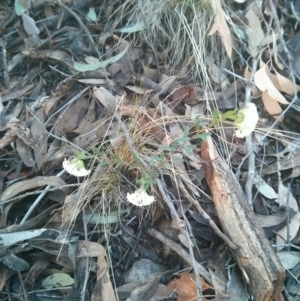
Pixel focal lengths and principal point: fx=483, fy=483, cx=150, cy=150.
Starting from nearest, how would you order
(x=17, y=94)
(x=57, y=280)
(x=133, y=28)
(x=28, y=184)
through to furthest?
(x=57, y=280), (x=28, y=184), (x=17, y=94), (x=133, y=28)

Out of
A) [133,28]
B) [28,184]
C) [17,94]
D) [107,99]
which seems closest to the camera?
[28,184]

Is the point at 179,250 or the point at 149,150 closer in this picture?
the point at 179,250

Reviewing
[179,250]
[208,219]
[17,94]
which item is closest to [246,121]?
[208,219]

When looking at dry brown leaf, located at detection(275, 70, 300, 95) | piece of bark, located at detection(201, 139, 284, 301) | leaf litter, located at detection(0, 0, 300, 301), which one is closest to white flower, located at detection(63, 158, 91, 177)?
leaf litter, located at detection(0, 0, 300, 301)

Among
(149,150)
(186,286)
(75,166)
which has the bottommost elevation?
(186,286)

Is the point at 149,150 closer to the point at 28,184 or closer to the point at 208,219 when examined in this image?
the point at 208,219

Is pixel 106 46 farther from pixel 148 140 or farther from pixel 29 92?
pixel 148 140

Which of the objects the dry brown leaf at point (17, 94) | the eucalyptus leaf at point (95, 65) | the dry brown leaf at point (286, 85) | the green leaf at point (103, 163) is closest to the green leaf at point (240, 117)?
the green leaf at point (103, 163)
